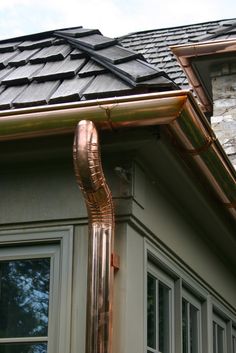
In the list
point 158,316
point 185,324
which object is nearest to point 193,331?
point 185,324

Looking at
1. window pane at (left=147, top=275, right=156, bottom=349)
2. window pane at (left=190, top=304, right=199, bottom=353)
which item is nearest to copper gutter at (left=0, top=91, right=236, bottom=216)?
window pane at (left=147, top=275, right=156, bottom=349)

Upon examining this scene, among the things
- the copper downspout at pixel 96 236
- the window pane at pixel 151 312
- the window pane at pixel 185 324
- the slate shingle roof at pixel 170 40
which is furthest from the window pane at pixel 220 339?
the slate shingle roof at pixel 170 40

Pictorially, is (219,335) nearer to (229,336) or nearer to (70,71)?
(229,336)

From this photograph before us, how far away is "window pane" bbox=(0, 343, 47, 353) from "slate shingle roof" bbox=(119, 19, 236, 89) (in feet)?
17.5

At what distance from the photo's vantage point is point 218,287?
589 centimetres

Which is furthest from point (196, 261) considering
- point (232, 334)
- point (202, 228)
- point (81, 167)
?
point (81, 167)

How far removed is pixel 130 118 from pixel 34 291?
3.60ft

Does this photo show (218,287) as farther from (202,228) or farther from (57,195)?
(57,195)

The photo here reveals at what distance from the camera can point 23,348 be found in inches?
146

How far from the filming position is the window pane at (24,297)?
3771mm

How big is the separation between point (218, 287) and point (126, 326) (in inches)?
97.6

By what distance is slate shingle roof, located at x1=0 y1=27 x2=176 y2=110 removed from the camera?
13.3 feet

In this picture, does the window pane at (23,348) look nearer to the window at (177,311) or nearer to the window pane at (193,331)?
the window at (177,311)

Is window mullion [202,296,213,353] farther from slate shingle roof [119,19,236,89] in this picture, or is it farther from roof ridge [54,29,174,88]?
slate shingle roof [119,19,236,89]
